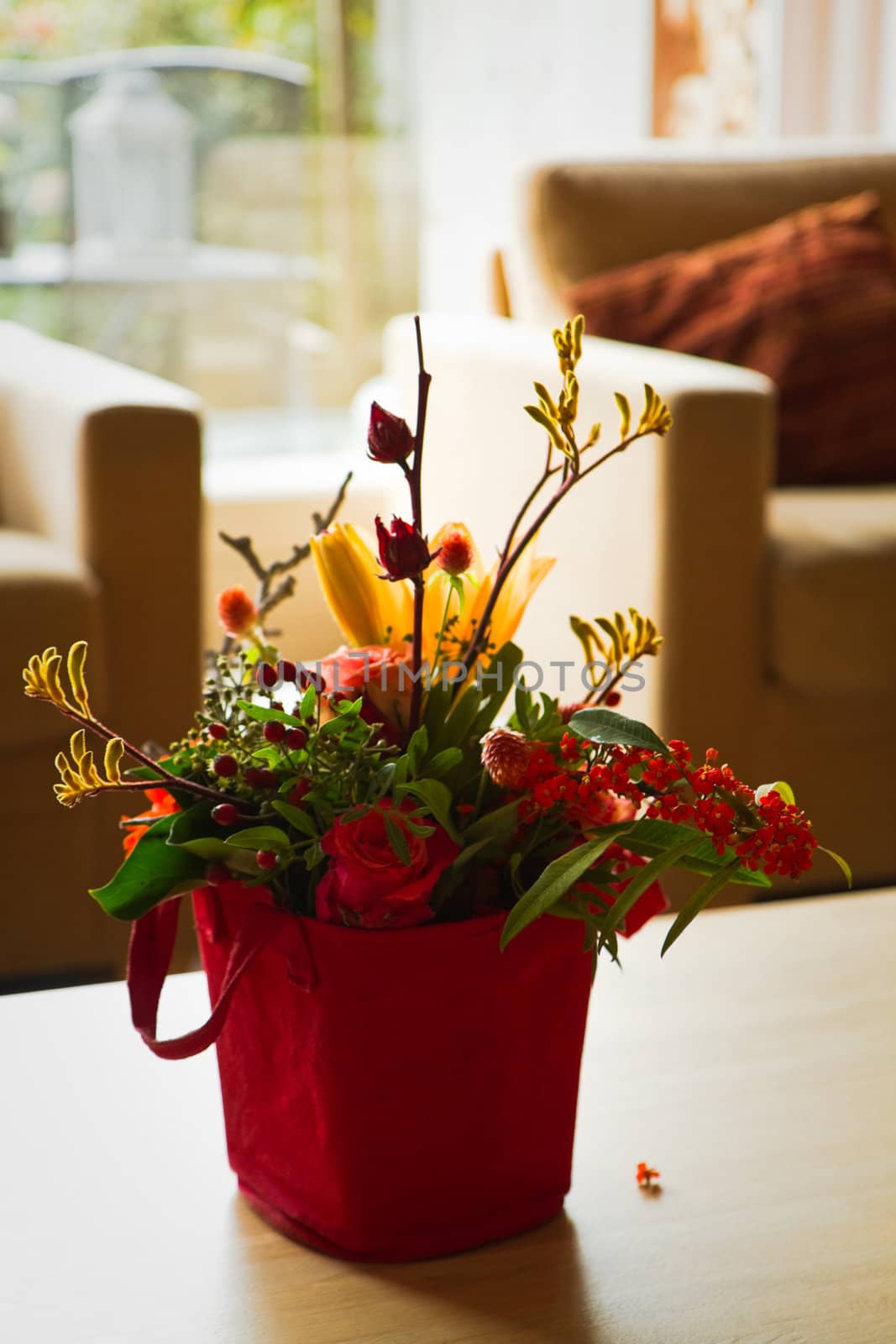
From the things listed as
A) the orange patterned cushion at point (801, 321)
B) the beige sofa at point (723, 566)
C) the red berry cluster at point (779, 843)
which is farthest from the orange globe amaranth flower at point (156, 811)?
the orange patterned cushion at point (801, 321)

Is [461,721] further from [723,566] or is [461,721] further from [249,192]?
[249,192]

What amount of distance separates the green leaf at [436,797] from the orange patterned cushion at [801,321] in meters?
1.64

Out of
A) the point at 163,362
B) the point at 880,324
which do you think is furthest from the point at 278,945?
the point at 163,362

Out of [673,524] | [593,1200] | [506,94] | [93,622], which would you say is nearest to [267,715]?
[593,1200]

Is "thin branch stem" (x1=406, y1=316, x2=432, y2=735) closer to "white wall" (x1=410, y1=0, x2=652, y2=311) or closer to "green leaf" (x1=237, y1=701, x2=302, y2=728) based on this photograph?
"green leaf" (x1=237, y1=701, x2=302, y2=728)

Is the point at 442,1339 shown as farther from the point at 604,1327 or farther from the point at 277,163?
the point at 277,163

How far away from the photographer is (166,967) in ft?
2.13

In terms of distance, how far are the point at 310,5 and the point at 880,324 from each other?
5.37ft

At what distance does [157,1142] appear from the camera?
0.74 meters

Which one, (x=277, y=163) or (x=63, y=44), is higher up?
(x=63, y=44)

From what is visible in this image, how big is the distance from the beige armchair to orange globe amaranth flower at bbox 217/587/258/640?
91cm

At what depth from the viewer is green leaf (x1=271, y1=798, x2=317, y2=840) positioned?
0.59m

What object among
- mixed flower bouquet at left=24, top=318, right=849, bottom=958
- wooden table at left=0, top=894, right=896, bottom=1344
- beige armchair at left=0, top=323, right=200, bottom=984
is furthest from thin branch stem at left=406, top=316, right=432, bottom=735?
beige armchair at left=0, top=323, right=200, bottom=984

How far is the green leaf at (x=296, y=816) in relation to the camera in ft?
1.95
